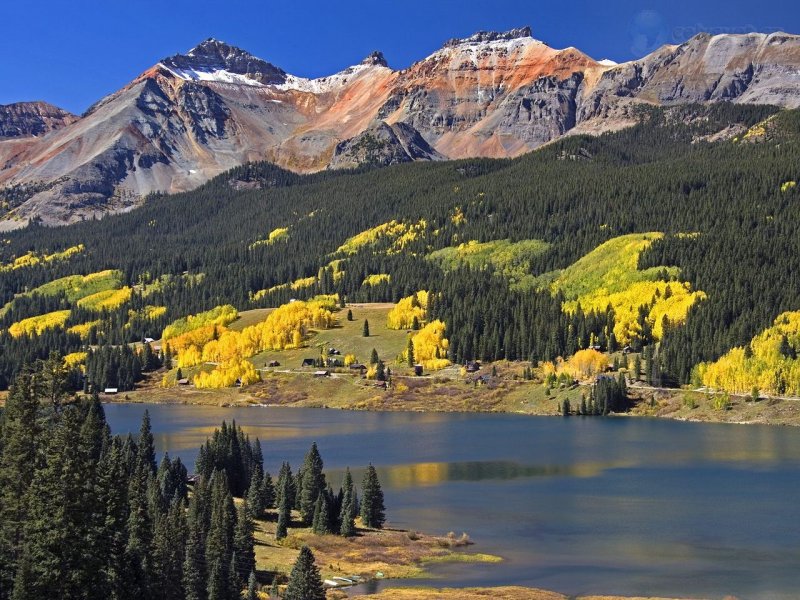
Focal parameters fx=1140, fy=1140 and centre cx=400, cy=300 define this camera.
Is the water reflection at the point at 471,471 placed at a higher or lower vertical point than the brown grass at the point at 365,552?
higher

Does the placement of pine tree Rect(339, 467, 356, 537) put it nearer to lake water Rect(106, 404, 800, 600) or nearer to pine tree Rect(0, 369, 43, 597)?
lake water Rect(106, 404, 800, 600)

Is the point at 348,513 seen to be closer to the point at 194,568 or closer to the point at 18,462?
the point at 194,568

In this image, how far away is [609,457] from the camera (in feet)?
490

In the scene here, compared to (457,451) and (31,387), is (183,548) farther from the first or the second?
(457,451)

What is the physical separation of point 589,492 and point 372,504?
28.4m

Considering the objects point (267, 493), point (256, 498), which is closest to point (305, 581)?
point (256, 498)

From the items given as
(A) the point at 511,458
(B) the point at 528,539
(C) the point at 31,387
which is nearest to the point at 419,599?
(B) the point at 528,539

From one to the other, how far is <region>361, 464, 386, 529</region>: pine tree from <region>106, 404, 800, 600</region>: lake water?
7.46 feet

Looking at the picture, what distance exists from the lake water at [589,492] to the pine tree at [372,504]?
2.27 m

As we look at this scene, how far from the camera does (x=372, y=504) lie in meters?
109

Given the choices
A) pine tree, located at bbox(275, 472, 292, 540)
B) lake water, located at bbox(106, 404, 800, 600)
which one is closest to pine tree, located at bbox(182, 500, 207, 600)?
lake water, located at bbox(106, 404, 800, 600)

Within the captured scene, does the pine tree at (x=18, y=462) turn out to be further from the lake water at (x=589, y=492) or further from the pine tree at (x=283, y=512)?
the pine tree at (x=283, y=512)

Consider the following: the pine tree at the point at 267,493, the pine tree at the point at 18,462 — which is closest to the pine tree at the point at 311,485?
the pine tree at the point at 267,493

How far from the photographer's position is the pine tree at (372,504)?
10856 centimetres
